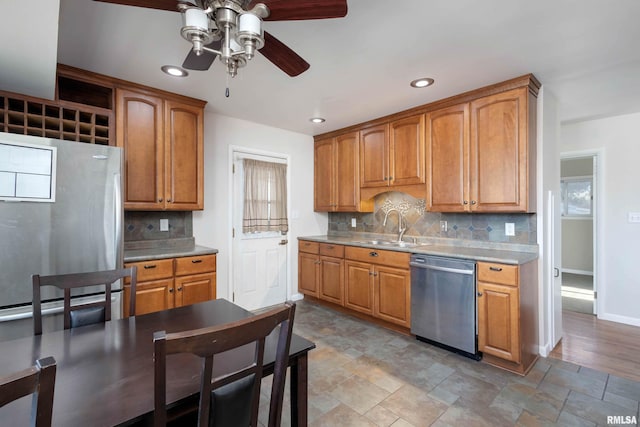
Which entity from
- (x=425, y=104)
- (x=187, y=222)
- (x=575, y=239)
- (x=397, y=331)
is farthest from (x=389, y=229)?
(x=575, y=239)

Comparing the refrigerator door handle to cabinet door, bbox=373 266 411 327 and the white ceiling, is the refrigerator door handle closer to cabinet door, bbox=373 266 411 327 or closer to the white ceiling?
the white ceiling

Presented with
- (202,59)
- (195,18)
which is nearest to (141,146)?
(202,59)

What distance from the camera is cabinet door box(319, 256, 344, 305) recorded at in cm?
383

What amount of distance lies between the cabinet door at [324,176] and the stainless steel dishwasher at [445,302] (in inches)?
66.7

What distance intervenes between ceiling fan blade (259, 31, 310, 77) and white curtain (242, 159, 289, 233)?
7.49ft

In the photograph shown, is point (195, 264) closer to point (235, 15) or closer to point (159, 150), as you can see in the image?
point (159, 150)

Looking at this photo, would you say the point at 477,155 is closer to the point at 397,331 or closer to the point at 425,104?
the point at 425,104

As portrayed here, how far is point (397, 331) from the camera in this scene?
329 centimetres

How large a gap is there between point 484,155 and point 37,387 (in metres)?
3.13

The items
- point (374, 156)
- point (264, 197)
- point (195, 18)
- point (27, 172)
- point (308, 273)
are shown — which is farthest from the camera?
point (308, 273)

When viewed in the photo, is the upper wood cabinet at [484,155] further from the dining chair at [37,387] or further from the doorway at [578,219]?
the doorway at [578,219]

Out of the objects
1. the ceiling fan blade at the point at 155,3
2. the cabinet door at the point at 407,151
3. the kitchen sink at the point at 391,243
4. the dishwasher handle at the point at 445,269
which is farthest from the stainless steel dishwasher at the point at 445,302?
the ceiling fan blade at the point at 155,3

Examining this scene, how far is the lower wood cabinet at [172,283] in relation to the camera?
258 cm

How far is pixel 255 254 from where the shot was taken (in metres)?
4.01
